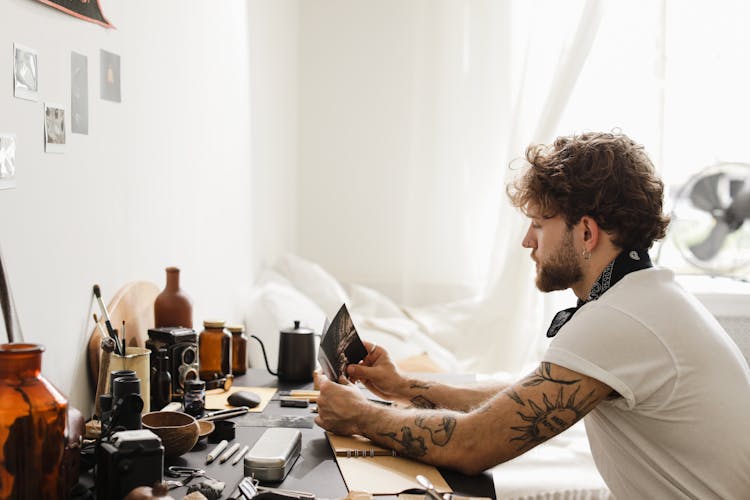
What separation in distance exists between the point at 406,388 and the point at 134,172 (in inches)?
31.7

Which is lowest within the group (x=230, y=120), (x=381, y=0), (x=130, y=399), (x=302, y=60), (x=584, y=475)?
(x=584, y=475)

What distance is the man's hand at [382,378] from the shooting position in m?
1.71

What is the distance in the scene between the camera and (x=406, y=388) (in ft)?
5.62

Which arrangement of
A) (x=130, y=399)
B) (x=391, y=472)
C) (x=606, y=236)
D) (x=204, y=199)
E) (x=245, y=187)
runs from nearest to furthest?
(x=130, y=399)
(x=391, y=472)
(x=606, y=236)
(x=204, y=199)
(x=245, y=187)

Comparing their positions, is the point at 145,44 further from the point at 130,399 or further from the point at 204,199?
the point at 130,399

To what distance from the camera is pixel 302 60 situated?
13.6 ft

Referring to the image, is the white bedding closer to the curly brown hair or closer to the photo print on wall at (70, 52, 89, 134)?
the curly brown hair

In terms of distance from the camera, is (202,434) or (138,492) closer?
(138,492)

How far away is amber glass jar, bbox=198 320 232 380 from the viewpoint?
1838 mm

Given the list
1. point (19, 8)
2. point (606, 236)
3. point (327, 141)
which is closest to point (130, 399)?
point (19, 8)

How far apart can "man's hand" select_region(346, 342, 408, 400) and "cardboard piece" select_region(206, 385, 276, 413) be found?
0.66 ft

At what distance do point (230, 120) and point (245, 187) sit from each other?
0.34m

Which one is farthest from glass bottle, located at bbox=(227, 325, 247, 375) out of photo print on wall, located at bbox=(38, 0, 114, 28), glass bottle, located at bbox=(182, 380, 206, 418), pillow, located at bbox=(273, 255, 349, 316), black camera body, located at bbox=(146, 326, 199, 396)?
pillow, located at bbox=(273, 255, 349, 316)

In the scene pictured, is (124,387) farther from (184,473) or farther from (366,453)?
(366,453)
